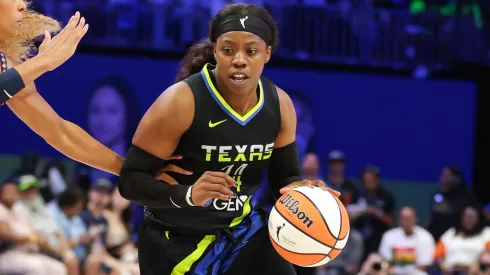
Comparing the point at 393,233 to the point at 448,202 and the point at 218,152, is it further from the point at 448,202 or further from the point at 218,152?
the point at 218,152

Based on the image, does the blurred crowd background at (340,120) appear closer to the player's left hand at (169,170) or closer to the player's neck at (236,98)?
the player's left hand at (169,170)

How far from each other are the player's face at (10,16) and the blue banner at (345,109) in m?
7.63

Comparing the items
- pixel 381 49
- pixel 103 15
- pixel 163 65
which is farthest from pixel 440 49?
pixel 103 15

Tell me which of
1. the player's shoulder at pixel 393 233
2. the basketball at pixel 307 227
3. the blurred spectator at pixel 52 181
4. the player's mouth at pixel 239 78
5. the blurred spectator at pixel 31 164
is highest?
the player's mouth at pixel 239 78

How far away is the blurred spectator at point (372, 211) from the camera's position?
10459 mm

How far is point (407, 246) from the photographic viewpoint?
1016 cm

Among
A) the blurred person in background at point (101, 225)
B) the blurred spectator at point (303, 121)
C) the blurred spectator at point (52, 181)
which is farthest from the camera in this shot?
the blurred spectator at point (303, 121)

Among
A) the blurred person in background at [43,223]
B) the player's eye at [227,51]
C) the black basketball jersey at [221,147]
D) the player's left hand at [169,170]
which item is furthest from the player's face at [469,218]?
the player's eye at [227,51]

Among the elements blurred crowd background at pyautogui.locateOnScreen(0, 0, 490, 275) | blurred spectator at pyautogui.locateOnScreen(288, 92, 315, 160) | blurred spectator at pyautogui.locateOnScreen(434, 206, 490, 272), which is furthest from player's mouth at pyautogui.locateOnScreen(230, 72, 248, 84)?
blurred spectator at pyautogui.locateOnScreen(288, 92, 315, 160)

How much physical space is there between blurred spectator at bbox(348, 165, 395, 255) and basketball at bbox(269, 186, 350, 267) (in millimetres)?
6154

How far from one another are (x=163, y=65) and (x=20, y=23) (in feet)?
26.4

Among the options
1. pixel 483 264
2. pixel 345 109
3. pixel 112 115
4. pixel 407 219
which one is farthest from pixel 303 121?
pixel 483 264

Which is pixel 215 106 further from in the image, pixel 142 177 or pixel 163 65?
pixel 163 65

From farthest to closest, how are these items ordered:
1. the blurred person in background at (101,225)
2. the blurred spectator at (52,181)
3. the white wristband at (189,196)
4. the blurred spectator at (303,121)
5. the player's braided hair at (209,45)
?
Result: the blurred spectator at (303,121) < the blurred spectator at (52,181) < the blurred person in background at (101,225) < the player's braided hair at (209,45) < the white wristband at (189,196)
